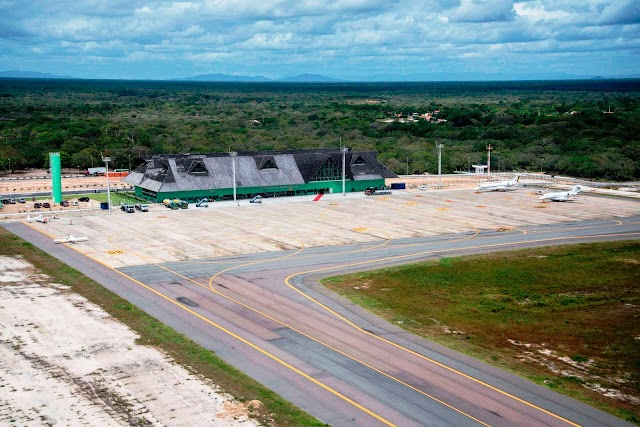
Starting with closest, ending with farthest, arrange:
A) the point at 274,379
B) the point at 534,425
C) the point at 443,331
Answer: the point at 534,425 → the point at 274,379 → the point at 443,331

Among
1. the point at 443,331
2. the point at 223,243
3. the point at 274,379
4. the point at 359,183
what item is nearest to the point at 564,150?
the point at 359,183

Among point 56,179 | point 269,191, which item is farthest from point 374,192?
point 56,179

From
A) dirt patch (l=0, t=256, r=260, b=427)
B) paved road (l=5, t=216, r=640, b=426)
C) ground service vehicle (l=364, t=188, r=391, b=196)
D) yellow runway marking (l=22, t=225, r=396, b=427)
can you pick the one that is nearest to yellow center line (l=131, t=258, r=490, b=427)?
paved road (l=5, t=216, r=640, b=426)

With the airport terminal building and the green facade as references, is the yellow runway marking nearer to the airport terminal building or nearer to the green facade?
the green facade

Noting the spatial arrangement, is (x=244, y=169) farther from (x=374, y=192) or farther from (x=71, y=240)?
(x=71, y=240)

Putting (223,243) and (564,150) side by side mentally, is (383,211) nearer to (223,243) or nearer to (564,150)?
(223,243)

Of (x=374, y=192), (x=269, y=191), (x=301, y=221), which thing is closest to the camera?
(x=301, y=221)
